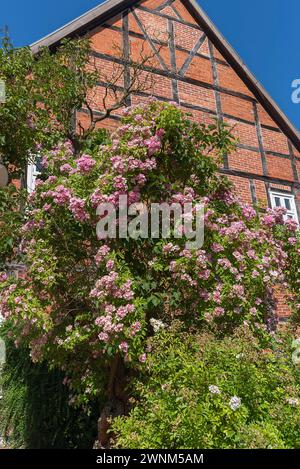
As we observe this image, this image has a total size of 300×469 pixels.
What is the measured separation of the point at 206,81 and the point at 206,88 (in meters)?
0.21

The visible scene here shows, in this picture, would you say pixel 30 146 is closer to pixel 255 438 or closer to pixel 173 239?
pixel 173 239

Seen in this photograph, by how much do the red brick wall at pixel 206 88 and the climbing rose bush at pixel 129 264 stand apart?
16.1 ft

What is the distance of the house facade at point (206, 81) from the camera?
10648 mm

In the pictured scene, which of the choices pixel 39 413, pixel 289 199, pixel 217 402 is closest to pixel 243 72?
pixel 289 199

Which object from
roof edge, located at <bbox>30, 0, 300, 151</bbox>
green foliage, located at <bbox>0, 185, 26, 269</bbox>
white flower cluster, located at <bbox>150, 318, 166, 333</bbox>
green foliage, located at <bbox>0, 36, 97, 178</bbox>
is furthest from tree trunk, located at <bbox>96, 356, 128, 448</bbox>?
roof edge, located at <bbox>30, 0, 300, 151</bbox>

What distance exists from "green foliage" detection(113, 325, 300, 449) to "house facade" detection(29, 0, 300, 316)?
623 centimetres

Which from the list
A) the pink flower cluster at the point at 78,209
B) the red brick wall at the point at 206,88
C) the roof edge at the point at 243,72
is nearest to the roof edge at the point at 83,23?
the red brick wall at the point at 206,88

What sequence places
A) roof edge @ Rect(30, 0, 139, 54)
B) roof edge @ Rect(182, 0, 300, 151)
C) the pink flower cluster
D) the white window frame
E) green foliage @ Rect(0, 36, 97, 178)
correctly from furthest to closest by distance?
roof edge @ Rect(182, 0, 300, 151), the white window frame, roof edge @ Rect(30, 0, 139, 54), green foliage @ Rect(0, 36, 97, 178), the pink flower cluster

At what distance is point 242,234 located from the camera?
17.8 ft

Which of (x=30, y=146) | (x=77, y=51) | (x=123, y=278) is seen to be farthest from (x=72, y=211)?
(x=77, y=51)

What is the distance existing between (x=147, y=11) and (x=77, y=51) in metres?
4.59

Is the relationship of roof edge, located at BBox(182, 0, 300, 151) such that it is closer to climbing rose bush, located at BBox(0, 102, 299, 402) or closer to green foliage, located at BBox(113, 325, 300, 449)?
climbing rose bush, located at BBox(0, 102, 299, 402)

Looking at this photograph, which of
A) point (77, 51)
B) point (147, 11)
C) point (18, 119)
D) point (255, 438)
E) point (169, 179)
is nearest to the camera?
point (255, 438)

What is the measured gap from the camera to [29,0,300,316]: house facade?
34.9ft
